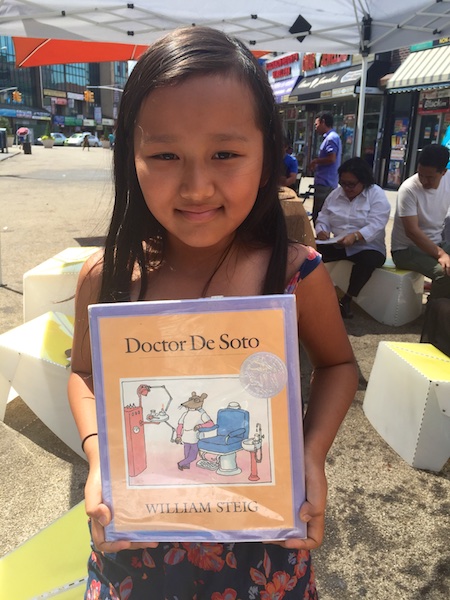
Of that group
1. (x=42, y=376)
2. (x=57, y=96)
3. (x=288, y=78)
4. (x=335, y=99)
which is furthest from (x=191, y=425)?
(x=57, y=96)

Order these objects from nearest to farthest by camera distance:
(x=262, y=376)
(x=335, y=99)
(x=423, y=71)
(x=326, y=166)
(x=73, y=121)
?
(x=262, y=376) → (x=326, y=166) → (x=423, y=71) → (x=335, y=99) → (x=73, y=121)

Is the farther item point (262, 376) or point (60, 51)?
point (60, 51)

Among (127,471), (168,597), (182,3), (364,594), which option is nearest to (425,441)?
(364,594)

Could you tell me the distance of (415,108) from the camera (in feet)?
43.5

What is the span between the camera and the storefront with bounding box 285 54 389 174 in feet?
47.0

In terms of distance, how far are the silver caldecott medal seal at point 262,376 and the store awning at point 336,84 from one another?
14.9 metres

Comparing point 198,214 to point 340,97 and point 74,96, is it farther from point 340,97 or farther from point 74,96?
point 74,96

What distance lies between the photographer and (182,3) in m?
5.29

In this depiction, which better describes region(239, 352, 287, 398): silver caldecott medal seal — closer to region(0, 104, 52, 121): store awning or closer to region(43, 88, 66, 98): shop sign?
region(0, 104, 52, 121): store awning

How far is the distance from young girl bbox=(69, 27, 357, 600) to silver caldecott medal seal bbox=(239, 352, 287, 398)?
0.61 feet

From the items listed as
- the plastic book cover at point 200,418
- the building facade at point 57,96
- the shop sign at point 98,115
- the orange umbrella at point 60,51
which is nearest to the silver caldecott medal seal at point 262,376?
the plastic book cover at point 200,418

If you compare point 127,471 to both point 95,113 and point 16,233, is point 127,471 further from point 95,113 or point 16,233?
point 95,113

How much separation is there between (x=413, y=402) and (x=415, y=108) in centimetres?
1289

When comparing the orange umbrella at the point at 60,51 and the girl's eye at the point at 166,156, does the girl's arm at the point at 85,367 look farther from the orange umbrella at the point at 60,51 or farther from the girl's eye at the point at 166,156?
the orange umbrella at the point at 60,51
